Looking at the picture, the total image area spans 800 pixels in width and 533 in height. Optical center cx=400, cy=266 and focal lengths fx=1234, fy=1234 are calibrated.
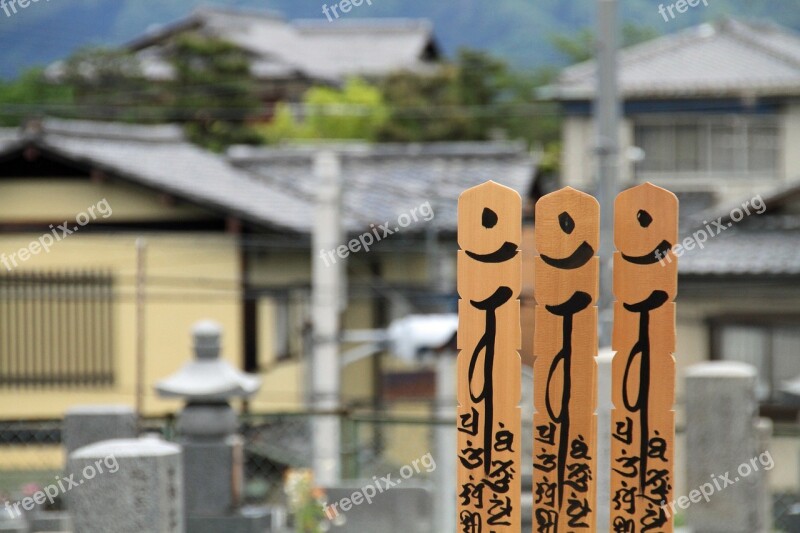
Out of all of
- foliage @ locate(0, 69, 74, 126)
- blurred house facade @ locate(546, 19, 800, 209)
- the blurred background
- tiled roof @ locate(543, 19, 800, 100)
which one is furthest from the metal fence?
foliage @ locate(0, 69, 74, 126)

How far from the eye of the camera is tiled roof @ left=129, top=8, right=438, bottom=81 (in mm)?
54469

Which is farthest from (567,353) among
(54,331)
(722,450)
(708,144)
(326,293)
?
(708,144)

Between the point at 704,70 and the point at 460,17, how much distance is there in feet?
259

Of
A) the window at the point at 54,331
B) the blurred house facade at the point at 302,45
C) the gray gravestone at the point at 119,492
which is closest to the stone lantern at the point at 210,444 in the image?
the gray gravestone at the point at 119,492

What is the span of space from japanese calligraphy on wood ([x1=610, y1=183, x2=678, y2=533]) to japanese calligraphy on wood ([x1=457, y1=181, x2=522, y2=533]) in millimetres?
468

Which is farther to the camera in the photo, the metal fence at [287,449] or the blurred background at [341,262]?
the blurred background at [341,262]

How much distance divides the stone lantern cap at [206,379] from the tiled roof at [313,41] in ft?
140

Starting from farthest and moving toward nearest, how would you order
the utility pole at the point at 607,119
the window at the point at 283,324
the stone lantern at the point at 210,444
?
the window at the point at 283,324 < the utility pole at the point at 607,119 < the stone lantern at the point at 210,444

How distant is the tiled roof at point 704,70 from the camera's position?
25.4 meters

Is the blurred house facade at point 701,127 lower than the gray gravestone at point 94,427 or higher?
higher

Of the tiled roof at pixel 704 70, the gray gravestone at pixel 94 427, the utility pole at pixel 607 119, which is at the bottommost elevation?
the gray gravestone at pixel 94 427

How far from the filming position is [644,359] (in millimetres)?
5410

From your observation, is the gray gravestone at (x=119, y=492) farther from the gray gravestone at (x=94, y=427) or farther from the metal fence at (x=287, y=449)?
the metal fence at (x=287, y=449)

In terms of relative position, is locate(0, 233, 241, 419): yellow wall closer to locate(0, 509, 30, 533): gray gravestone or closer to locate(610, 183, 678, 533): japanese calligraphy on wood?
locate(0, 509, 30, 533): gray gravestone
